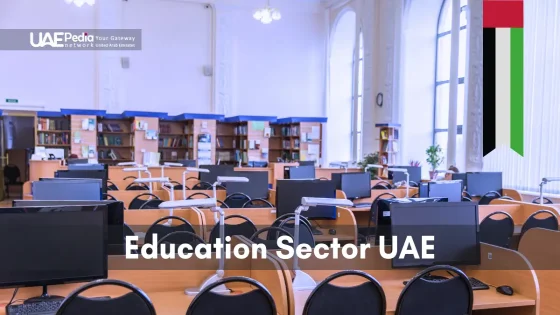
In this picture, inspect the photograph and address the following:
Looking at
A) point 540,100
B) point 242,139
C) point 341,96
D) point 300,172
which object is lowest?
point 300,172

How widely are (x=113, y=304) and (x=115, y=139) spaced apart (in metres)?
11.7

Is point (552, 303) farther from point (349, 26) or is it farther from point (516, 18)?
point (349, 26)

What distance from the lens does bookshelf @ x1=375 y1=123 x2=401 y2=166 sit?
11.3 m

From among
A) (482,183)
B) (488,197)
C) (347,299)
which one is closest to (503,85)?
(482,183)

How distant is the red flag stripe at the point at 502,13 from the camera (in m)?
8.23

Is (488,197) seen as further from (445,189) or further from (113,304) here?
(113,304)

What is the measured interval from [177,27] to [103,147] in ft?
13.0

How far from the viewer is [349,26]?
14.8 meters

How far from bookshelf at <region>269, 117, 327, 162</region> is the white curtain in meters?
6.29

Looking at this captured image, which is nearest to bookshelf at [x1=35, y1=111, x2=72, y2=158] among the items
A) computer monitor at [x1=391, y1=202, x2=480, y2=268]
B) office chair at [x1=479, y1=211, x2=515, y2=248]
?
office chair at [x1=479, y1=211, x2=515, y2=248]

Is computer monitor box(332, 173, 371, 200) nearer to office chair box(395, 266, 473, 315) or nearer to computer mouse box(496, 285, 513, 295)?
computer mouse box(496, 285, 513, 295)

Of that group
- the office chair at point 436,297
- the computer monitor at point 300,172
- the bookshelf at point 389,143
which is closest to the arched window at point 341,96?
the bookshelf at point 389,143

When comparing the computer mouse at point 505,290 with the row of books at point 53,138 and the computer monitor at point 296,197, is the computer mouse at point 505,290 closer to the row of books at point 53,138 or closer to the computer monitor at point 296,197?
the computer monitor at point 296,197

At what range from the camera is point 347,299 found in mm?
2244
